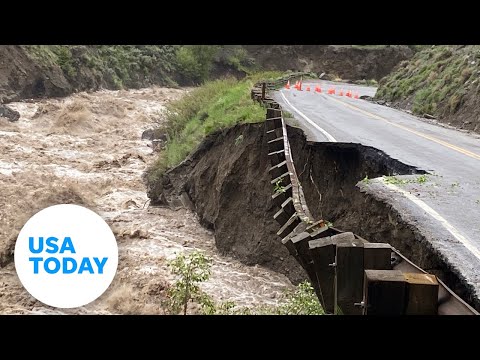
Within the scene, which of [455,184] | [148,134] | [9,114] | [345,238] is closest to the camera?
[345,238]

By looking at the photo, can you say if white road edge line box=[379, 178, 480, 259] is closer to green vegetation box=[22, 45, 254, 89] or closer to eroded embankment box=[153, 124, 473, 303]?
eroded embankment box=[153, 124, 473, 303]

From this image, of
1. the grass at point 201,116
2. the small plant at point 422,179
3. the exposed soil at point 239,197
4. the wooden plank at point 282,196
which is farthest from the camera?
the grass at point 201,116

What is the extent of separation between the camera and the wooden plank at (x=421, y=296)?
2.21 metres

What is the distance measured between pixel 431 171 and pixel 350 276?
22.1ft

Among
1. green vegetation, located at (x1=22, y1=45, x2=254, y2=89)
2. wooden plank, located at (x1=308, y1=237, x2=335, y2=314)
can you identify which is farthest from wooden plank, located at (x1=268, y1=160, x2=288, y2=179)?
green vegetation, located at (x1=22, y1=45, x2=254, y2=89)

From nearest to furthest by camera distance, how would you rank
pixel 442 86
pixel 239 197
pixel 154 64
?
pixel 239 197, pixel 442 86, pixel 154 64

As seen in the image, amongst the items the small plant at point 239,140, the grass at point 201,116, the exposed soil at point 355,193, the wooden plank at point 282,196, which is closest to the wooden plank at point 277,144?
the exposed soil at point 355,193

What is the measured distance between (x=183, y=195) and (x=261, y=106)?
4061mm

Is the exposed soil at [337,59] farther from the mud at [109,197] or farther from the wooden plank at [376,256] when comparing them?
the wooden plank at [376,256]

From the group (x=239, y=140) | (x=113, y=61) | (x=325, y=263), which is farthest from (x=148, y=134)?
(x=325, y=263)

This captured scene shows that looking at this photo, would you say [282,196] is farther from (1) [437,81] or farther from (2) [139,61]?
(2) [139,61]

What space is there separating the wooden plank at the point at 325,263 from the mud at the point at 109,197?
7.47 meters

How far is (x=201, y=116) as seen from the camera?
68.8 feet

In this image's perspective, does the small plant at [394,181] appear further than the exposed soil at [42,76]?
No
